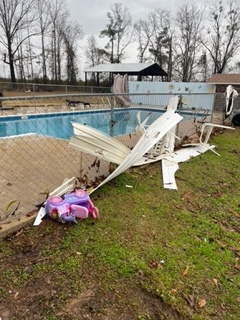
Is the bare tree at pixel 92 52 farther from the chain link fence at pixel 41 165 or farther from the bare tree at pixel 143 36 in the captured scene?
the chain link fence at pixel 41 165

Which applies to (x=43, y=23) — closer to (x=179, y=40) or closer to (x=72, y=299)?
(x=179, y=40)

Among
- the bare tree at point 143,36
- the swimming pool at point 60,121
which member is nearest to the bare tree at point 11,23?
the bare tree at point 143,36

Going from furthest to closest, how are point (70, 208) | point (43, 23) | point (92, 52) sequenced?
point (92, 52)
point (43, 23)
point (70, 208)

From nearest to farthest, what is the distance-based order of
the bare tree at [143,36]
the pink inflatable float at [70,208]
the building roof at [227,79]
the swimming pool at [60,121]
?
1. the pink inflatable float at [70,208]
2. the swimming pool at [60,121]
3. the building roof at [227,79]
4. the bare tree at [143,36]

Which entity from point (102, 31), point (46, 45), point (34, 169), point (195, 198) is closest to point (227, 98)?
point (195, 198)

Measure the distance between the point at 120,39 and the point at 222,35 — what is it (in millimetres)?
14674

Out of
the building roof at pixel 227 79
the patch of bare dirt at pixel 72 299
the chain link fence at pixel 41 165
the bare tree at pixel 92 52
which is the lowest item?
the patch of bare dirt at pixel 72 299

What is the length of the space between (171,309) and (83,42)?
42.4m

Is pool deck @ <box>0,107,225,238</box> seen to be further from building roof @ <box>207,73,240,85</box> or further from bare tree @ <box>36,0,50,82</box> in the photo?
bare tree @ <box>36,0,50,82</box>

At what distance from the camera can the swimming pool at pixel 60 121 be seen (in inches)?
390

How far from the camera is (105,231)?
8.91 ft

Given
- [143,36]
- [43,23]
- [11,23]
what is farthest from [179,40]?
[11,23]

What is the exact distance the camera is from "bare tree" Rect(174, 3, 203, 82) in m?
37.9

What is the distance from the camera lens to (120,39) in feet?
129
